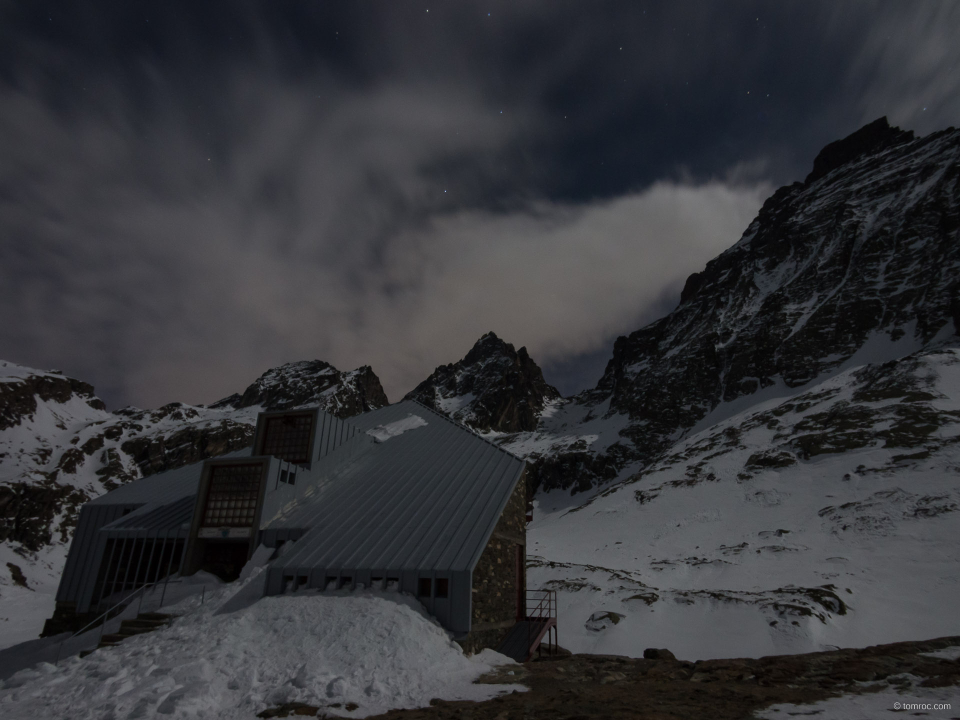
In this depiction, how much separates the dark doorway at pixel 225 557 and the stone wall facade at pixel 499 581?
8.98m

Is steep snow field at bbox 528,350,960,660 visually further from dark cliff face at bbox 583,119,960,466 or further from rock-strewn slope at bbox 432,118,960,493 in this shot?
dark cliff face at bbox 583,119,960,466

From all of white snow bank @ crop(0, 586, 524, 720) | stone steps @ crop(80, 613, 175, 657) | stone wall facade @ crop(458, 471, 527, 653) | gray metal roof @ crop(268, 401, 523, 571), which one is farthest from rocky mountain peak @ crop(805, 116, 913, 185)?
stone steps @ crop(80, 613, 175, 657)

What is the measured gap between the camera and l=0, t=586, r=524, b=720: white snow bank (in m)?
10.5

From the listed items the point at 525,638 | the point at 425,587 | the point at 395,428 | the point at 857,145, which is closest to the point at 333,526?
the point at 425,587

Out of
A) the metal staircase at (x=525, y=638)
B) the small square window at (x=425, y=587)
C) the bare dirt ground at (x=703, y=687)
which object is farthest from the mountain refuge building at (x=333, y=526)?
the bare dirt ground at (x=703, y=687)

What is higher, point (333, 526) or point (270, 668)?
point (333, 526)

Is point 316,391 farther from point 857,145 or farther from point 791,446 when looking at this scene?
point 857,145

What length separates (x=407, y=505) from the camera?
65.7 feet

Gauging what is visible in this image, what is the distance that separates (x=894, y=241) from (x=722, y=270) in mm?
54209

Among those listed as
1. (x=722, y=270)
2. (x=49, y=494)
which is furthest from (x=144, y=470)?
(x=722, y=270)

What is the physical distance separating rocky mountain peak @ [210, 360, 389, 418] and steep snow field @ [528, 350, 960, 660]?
397 ft

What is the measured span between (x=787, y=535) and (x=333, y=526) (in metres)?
41.7

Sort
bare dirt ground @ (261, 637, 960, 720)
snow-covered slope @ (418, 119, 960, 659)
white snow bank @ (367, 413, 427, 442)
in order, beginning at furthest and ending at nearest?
white snow bank @ (367, 413, 427, 442) < snow-covered slope @ (418, 119, 960, 659) < bare dirt ground @ (261, 637, 960, 720)

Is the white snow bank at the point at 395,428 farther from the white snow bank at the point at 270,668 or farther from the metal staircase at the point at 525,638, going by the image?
the white snow bank at the point at 270,668
